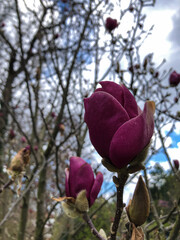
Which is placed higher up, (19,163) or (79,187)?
(19,163)

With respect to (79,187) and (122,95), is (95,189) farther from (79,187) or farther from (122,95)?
(122,95)

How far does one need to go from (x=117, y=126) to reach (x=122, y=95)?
6 centimetres

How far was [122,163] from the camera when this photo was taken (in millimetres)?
375

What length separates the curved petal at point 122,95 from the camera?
393mm

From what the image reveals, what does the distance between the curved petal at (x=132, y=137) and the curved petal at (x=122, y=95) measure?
34 millimetres

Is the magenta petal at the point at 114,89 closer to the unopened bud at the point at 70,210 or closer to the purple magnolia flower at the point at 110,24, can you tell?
the unopened bud at the point at 70,210

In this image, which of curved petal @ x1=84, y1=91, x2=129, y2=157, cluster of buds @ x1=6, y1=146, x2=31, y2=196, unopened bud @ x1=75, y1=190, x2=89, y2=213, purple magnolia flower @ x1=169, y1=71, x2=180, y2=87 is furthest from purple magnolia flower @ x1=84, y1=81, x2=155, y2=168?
purple magnolia flower @ x1=169, y1=71, x2=180, y2=87

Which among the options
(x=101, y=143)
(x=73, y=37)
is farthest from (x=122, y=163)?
(x=73, y=37)

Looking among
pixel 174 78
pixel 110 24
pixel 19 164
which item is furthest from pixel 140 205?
pixel 110 24

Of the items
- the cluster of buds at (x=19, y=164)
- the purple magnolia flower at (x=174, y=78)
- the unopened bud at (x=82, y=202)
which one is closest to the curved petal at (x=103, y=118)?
Result: the unopened bud at (x=82, y=202)

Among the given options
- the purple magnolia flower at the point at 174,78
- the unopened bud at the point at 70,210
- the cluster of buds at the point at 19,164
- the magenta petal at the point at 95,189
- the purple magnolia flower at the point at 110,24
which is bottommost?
the unopened bud at the point at 70,210

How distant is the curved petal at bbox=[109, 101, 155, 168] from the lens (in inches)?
13.9

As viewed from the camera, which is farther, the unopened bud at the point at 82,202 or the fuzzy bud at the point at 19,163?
the fuzzy bud at the point at 19,163

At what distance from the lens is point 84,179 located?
20.0 inches
